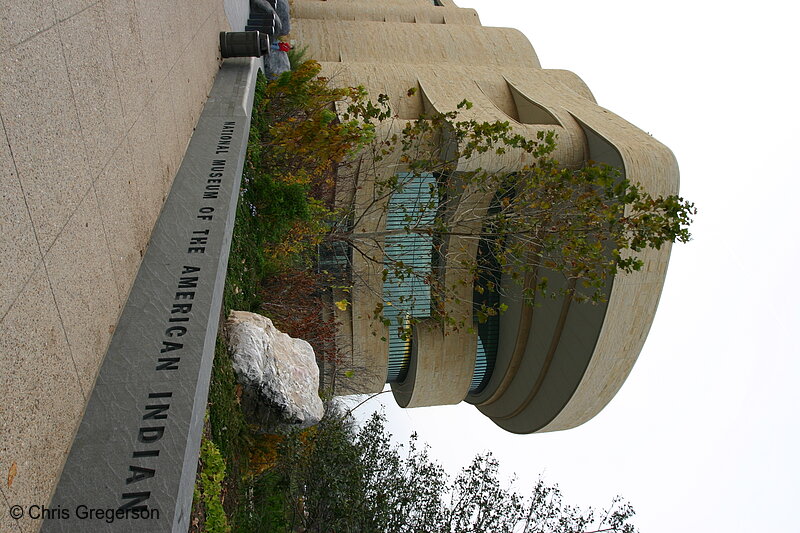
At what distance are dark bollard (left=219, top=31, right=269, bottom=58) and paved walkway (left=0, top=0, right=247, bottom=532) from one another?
4.08m

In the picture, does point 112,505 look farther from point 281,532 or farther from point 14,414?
point 281,532

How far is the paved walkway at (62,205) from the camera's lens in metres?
3.02

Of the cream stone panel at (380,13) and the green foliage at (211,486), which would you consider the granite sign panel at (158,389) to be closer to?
the green foliage at (211,486)

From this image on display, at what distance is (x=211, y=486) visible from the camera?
238 inches

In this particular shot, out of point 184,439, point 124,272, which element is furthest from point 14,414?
point 124,272

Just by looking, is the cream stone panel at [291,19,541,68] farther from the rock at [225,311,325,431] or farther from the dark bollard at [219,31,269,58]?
the rock at [225,311,325,431]

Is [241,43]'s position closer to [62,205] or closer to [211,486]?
[62,205]

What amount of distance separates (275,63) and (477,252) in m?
6.60

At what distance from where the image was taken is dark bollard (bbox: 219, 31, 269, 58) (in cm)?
935

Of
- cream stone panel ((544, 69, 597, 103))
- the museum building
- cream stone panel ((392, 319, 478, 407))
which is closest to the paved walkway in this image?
the museum building

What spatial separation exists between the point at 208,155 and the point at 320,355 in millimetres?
7495

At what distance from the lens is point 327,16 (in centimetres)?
2109

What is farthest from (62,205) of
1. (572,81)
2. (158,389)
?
(572,81)

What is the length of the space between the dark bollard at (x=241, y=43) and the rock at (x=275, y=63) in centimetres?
248
